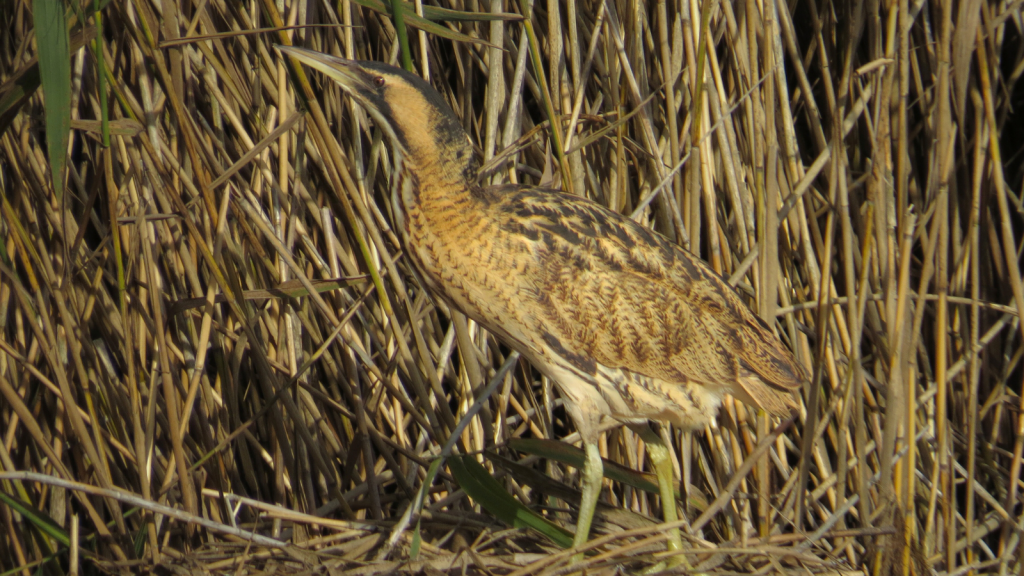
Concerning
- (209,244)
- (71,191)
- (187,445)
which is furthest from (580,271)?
(71,191)

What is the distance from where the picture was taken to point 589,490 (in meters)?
1.77

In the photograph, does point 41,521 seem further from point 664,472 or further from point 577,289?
point 664,472

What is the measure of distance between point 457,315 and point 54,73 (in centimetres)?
89

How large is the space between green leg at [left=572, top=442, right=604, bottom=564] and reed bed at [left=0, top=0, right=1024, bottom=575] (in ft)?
0.22

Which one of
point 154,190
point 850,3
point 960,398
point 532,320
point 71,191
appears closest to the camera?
point 532,320

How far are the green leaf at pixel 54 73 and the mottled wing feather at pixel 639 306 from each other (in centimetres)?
80

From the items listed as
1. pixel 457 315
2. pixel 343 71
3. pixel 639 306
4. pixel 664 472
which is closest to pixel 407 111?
pixel 343 71

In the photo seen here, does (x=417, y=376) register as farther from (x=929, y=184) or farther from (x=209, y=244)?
(x=929, y=184)

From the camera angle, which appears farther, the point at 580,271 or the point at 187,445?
the point at 187,445

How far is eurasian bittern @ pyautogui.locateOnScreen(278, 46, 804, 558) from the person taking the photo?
1712 mm

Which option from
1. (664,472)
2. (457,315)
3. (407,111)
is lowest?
(664,472)

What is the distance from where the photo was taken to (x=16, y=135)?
1.85 meters

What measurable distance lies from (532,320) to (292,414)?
579 millimetres

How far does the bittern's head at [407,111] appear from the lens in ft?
5.33
